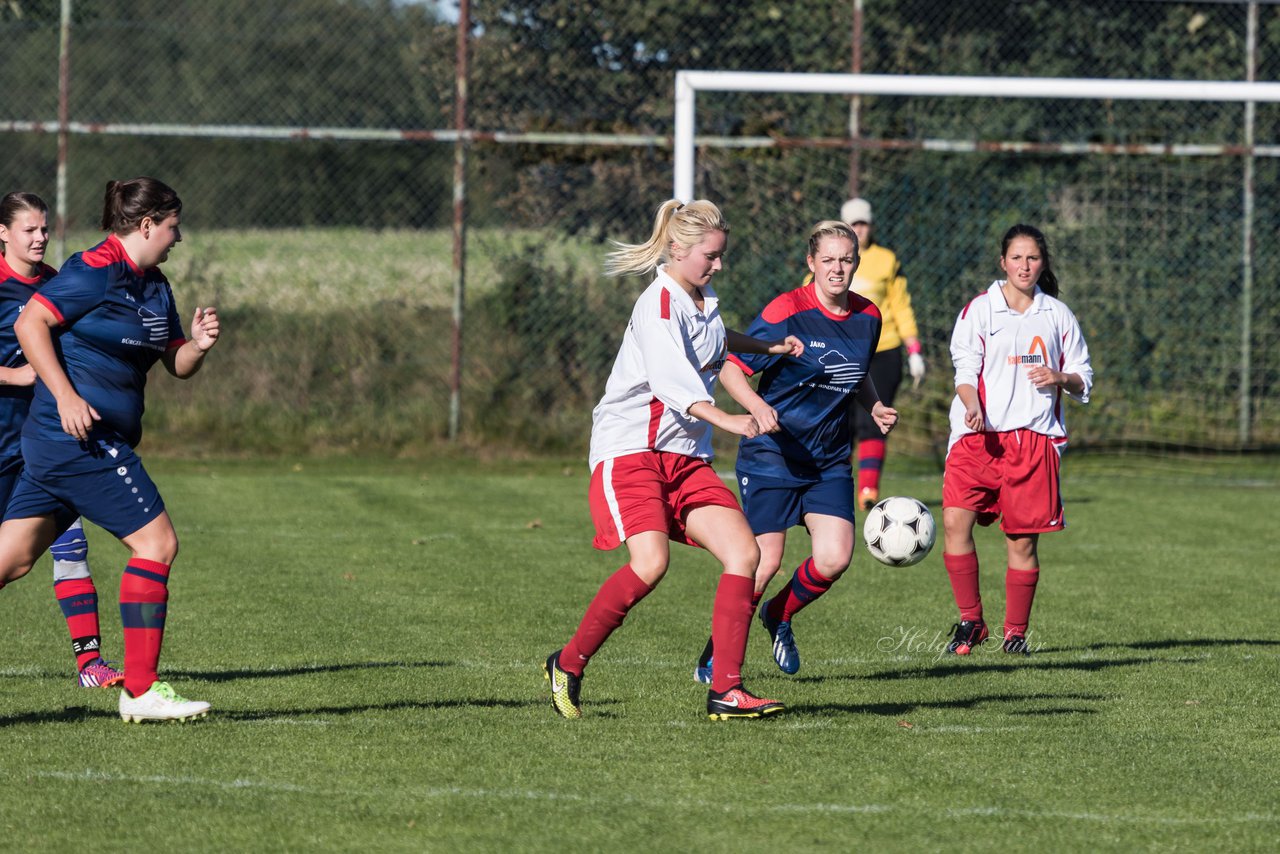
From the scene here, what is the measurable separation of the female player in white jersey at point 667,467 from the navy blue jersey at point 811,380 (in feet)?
2.47

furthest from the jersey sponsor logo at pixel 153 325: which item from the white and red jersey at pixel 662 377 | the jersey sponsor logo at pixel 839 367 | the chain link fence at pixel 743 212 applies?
the chain link fence at pixel 743 212

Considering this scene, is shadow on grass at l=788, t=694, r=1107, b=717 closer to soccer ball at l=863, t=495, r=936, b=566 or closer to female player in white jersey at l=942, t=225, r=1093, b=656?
soccer ball at l=863, t=495, r=936, b=566

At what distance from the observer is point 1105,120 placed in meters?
16.9

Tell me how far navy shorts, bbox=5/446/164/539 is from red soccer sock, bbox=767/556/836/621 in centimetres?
251

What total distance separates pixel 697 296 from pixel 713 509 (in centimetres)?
74

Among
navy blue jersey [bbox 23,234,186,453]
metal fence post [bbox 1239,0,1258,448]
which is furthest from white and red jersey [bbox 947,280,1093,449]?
metal fence post [bbox 1239,0,1258,448]

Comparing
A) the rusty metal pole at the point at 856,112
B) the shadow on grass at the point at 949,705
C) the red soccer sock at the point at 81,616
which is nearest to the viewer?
the shadow on grass at the point at 949,705

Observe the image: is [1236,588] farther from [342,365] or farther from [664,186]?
[342,365]

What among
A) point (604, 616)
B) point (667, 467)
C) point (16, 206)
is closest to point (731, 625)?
point (604, 616)

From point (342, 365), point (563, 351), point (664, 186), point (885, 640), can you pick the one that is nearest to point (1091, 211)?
point (664, 186)

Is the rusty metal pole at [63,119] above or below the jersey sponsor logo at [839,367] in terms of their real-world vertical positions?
above

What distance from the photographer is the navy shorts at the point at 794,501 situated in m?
6.62

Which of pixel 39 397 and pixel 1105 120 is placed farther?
pixel 1105 120

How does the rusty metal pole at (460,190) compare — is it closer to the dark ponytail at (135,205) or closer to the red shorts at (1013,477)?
the red shorts at (1013,477)
